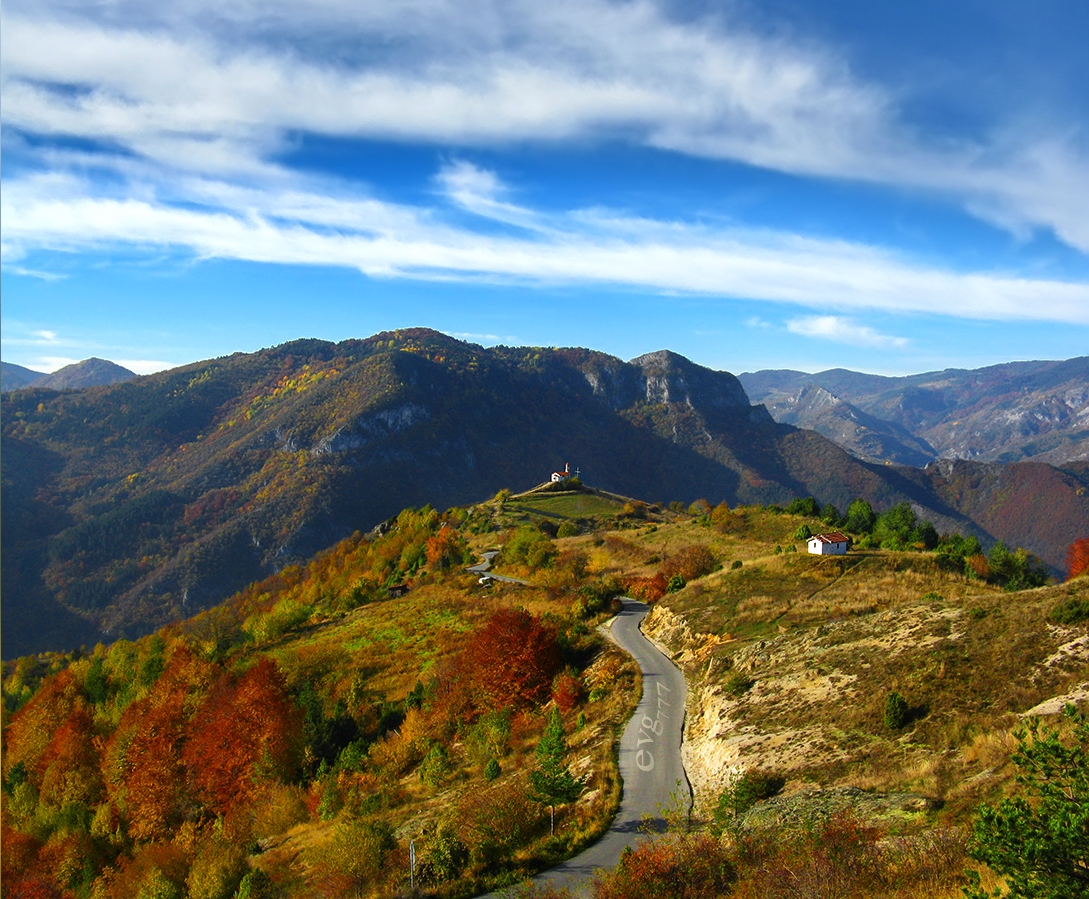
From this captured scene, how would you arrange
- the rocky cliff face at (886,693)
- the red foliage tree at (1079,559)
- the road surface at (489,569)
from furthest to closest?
the road surface at (489,569)
the red foliage tree at (1079,559)
the rocky cliff face at (886,693)

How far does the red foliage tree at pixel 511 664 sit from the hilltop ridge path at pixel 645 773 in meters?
5.94

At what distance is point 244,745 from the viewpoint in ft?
142

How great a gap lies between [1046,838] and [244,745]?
150ft

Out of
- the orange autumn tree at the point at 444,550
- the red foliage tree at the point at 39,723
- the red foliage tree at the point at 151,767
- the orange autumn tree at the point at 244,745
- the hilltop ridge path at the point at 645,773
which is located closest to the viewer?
the hilltop ridge path at the point at 645,773

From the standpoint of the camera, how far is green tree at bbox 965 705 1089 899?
10.4m

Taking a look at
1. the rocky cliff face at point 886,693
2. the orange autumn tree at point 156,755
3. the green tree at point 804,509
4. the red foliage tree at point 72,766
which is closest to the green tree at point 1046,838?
the rocky cliff face at point 886,693

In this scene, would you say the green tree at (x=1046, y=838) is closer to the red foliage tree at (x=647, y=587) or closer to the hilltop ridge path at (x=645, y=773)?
the hilltop ridge path at (x=645, y=773)

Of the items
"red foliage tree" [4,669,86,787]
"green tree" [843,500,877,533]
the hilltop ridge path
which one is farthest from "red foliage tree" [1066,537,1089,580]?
"red foliage tree" [4,669,86,787]

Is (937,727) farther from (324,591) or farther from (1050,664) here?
(324,591)

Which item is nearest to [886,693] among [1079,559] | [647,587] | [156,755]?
[647,587]

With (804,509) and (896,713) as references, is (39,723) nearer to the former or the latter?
(896,713)

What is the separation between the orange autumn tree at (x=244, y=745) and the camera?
4197cm

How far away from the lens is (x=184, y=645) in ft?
239

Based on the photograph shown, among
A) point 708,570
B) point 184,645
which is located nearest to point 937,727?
point 708,570
